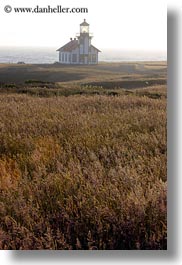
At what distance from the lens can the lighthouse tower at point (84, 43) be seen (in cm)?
319

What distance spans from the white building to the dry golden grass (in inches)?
23.2

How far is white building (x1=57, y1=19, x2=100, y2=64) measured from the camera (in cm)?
320

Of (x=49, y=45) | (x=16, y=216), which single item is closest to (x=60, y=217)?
(x=16, y=216)

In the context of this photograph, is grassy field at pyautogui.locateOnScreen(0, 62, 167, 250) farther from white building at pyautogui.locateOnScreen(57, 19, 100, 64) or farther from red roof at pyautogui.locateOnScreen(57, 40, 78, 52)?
red roof at pyautogui.locateOnScreen(57, 40, 78, 52)

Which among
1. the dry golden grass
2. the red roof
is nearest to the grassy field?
the dry golden grass

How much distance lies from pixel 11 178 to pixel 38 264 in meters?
0.74

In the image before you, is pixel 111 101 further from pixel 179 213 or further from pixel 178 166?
pixel 179 213

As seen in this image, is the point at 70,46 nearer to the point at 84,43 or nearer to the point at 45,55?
the point at 84,43

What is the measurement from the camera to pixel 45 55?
131 inches

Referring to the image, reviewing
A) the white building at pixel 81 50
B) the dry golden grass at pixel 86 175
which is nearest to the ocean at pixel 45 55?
the white building at pixel 81 50

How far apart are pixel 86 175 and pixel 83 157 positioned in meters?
0.29

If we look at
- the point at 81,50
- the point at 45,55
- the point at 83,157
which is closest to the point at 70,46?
the point at 81,50

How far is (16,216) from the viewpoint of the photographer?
262 cm

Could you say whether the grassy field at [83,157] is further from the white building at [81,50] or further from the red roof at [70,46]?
the red roof at [70,46]
